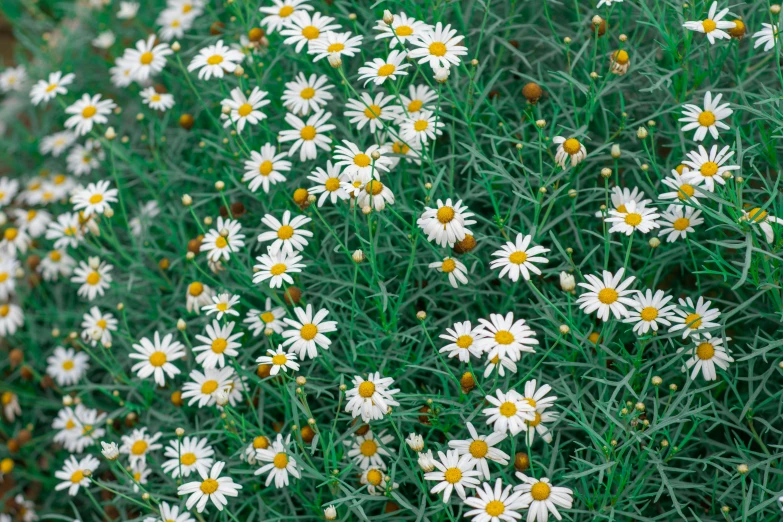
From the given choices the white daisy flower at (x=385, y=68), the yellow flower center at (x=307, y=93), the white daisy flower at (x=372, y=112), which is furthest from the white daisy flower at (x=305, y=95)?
the white daisy flower at (x=385, y=68)

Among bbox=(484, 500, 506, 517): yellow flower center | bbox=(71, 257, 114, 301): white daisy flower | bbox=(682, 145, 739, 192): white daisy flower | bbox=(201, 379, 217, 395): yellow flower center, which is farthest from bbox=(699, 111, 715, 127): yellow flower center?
bbox=(71, 257, 114, 301): white daisy flower

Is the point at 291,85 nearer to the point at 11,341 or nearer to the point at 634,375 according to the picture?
the point at 634,375

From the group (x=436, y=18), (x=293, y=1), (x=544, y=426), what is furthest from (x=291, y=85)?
(x=544, y=426)

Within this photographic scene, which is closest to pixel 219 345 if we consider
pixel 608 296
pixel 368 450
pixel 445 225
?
pixel 368 450

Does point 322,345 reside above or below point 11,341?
above

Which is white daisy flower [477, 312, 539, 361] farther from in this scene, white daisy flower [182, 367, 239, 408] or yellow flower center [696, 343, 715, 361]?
white daisy flower [182, 367, 239, 408]

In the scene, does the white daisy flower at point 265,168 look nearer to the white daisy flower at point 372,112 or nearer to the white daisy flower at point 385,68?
the white daisy flower at point 372,112
